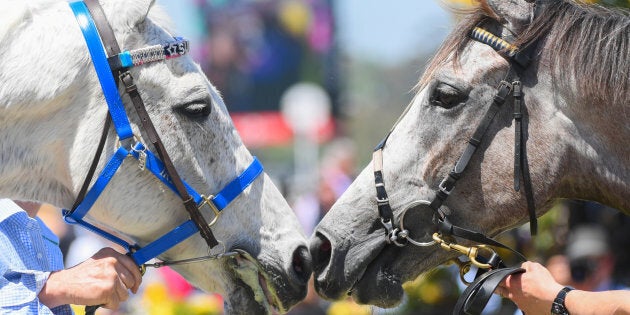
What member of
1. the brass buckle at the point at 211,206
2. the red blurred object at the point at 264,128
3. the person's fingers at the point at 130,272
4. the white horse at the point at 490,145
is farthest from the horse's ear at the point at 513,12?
the red blurred object at the point at 264,128

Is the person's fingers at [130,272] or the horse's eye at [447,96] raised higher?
the horse's eye at [447,96]

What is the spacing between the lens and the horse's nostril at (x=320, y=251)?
3324 mm

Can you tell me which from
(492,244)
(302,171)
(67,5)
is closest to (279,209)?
(492,244)

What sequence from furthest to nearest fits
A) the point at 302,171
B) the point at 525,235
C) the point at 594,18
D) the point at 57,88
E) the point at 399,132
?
1. the point at 302,171
2. the point at 525,235
3. the point at 399,132
4. the point at 594,18
5. the point at 57,88

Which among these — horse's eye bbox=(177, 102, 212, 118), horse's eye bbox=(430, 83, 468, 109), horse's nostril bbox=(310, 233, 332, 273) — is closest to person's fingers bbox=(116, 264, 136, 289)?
horse's eye bbox=(177, 102, 212, 118)

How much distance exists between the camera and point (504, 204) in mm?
3170

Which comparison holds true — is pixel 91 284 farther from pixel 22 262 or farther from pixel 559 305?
pixel 559 305

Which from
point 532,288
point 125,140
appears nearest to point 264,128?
point 125,140

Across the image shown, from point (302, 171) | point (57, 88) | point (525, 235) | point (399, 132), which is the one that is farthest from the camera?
point (302, 171)

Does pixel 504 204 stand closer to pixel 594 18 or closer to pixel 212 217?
pixel 594 18

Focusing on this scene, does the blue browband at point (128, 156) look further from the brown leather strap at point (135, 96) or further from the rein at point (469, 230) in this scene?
the rein at point (469, 230)

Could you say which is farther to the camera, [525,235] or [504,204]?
[525,235]

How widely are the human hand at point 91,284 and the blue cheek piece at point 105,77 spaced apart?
1.55 ft

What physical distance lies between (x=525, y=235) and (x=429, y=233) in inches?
122
